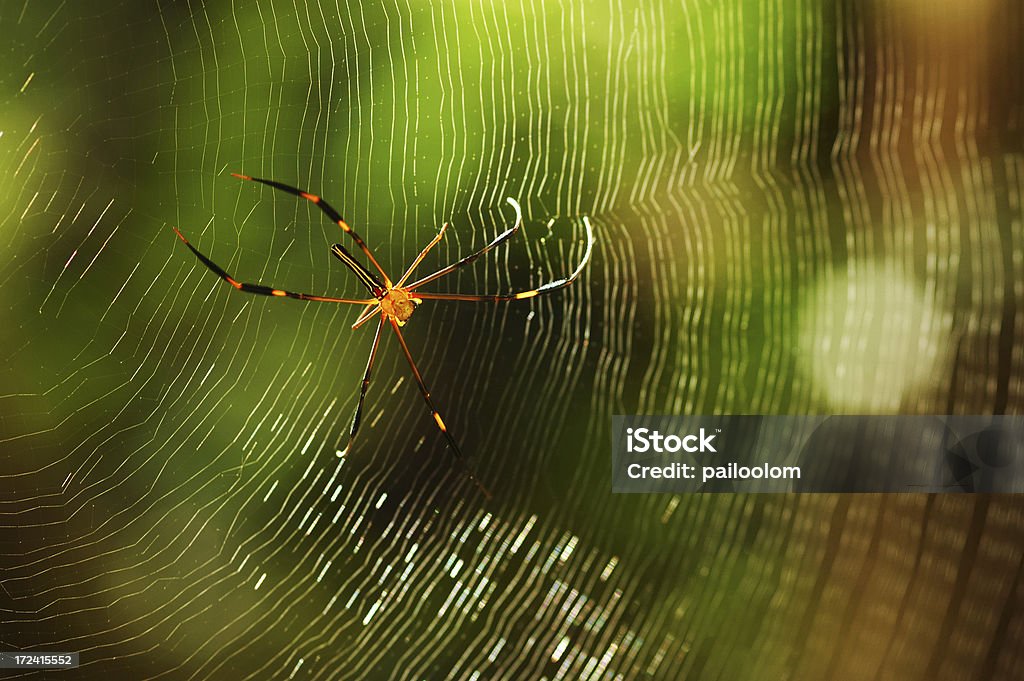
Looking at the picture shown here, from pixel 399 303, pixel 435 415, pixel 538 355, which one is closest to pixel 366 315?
pixel 399 303

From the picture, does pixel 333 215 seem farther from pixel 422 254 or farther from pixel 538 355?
pixel 538 355

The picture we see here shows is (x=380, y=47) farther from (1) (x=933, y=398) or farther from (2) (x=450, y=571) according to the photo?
(1) (x=933, y=398)

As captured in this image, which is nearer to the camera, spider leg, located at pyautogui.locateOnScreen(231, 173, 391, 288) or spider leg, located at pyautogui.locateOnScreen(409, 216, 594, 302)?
spider leg, located at pyautogui.locateOnScreen(231, 173, 391, 288)

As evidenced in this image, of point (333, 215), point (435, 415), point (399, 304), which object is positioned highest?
point (333, 215)

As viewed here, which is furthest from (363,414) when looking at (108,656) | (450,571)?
(108,656)

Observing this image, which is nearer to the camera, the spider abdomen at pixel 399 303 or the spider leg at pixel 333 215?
the spider leg at pixel 333 215
